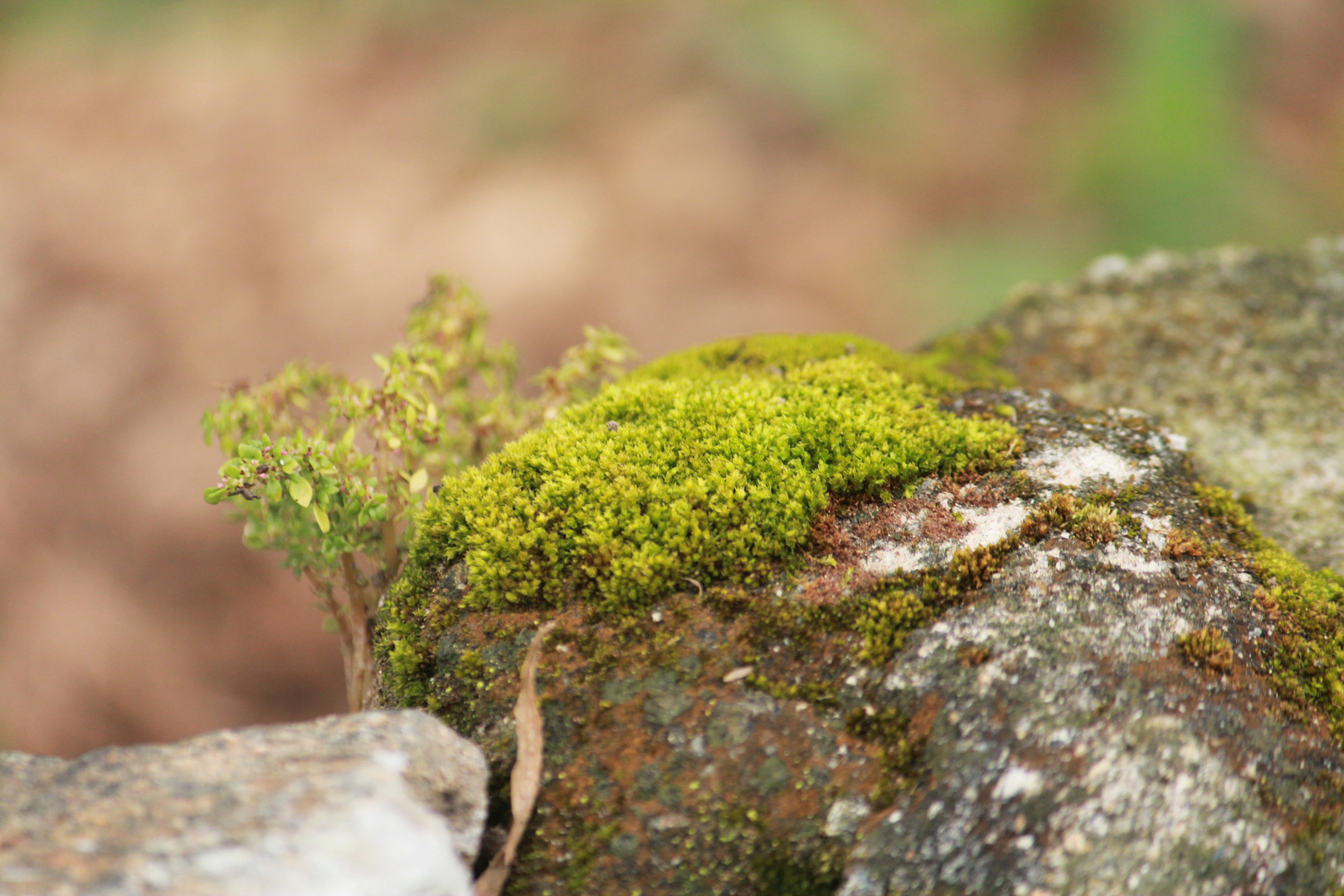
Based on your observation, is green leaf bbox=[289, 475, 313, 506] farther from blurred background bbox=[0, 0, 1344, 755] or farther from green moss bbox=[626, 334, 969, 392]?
blurred background bbox=[0, 0, 1344, 755]

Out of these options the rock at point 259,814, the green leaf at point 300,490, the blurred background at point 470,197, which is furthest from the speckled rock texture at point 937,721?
the blurred background at point 470,197

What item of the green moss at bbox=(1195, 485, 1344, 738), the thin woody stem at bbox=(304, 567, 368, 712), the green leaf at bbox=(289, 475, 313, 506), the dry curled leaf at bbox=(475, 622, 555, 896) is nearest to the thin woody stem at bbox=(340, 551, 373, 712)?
the thin woody stem at bbox=(304, 567, 368, 712)

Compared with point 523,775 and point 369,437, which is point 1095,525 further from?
point 369,437

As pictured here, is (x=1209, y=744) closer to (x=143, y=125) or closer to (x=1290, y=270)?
(x=1290, y=270)

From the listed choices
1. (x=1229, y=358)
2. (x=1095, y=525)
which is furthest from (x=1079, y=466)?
(x=1229, y=358)

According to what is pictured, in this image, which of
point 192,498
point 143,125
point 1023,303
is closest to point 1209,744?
point 1023,303

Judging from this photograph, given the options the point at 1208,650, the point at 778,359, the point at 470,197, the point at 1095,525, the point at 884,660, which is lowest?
the point at 1208,650
